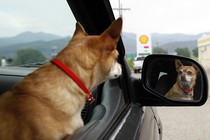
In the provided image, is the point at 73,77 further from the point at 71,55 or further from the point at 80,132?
the point at 80,132

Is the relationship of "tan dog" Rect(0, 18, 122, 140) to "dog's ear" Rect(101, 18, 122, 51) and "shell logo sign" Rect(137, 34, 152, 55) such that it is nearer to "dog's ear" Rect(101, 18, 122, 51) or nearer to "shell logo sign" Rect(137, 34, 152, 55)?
"dog's ear" Rect(101, 18, 122, 51)

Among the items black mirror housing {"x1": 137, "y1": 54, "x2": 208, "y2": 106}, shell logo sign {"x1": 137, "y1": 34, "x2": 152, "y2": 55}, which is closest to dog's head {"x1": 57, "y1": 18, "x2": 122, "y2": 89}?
black mirror housing {"x1": 137, "y1": 54, "x2": 208, "y2": 106}

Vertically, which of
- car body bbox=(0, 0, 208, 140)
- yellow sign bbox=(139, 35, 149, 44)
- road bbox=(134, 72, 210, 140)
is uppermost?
yellow sign bbox=(139, 35, 149, 44)

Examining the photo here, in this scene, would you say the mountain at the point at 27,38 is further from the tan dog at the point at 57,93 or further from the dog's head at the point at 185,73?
the dog's head at the point at 185,73

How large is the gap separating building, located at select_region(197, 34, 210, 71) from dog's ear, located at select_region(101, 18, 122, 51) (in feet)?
108

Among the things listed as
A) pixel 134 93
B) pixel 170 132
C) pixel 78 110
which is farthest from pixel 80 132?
pixel 170 132

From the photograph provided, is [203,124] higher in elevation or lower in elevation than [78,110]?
lower

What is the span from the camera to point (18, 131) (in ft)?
3.91

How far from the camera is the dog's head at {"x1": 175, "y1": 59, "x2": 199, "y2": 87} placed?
6.97 feet

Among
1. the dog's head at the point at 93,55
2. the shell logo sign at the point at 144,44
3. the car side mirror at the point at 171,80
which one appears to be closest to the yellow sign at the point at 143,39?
the shell logo sign at the point at 144,44

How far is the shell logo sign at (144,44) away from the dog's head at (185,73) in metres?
31.3

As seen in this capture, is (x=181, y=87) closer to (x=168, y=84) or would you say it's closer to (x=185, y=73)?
(x=168, y=84)

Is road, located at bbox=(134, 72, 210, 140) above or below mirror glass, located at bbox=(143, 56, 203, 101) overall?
below

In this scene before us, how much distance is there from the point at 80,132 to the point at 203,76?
3.98 feet
